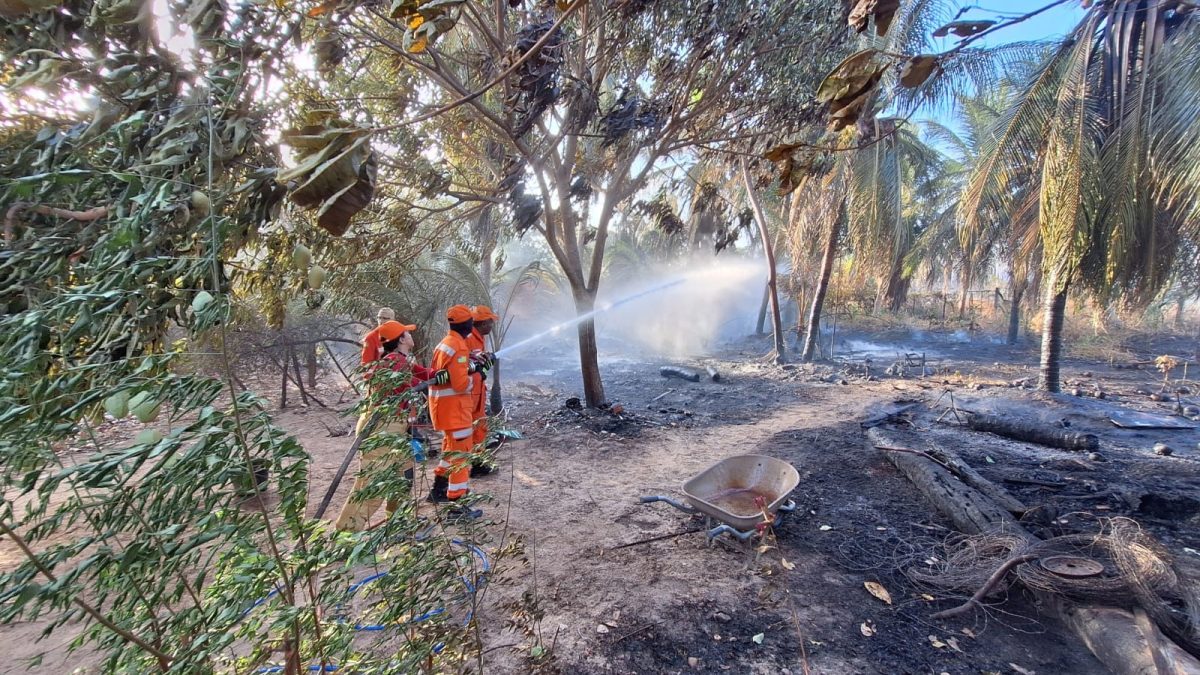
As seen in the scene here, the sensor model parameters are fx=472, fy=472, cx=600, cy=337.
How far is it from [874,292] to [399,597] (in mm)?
25479

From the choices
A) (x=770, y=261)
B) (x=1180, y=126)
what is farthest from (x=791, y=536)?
(x=770, y=261)

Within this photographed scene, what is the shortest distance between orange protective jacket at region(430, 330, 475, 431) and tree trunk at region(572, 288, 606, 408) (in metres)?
4.06

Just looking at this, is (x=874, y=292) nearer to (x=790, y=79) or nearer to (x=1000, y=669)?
(x=790, y=79)

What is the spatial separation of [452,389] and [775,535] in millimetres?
3187

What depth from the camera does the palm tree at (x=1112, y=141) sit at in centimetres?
627

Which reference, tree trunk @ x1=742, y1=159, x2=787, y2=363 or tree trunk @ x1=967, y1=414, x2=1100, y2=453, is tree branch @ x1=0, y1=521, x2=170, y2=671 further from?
tree trunk @ x1=742, y1=159, x2=787, y2=363

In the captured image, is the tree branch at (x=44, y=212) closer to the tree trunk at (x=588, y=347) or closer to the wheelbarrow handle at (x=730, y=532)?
the wheelbarrow handle at (x=730, y=532)

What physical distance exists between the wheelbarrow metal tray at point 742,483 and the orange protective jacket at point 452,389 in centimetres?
224

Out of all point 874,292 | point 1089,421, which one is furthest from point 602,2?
point 874,292

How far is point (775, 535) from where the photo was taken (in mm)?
4078

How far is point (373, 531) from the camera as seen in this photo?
4.71 ft

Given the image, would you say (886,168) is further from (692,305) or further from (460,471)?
(692,305)

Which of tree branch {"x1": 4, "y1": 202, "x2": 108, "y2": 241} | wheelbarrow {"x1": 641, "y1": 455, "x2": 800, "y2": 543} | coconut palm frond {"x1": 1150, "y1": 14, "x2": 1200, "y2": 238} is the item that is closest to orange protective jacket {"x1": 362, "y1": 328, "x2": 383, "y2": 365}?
wheelbarrow {"x1": 641, "y1": 455, "x2": 800, "y2": 543}

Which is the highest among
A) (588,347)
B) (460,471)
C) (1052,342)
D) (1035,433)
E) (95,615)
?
(95,615)
